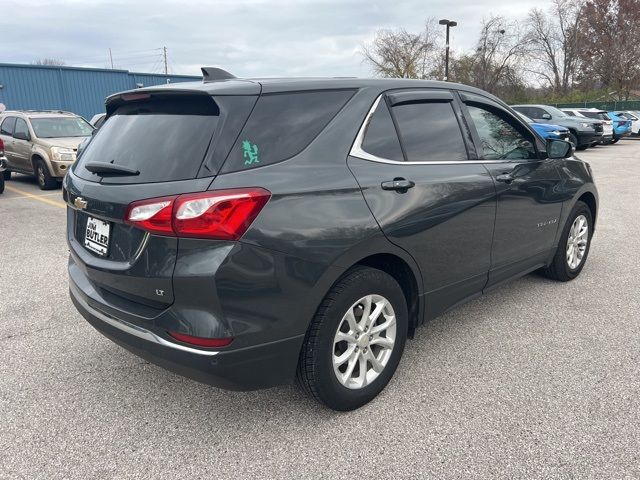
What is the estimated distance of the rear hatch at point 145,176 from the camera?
2238 mm

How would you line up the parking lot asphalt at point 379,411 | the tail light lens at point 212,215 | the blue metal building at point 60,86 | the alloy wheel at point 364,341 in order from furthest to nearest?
the blue metal building at point 60,86, the alloy wheel at point 364,341, the parking lot asphalt at point 379,411, the tail light lens at point 212,215

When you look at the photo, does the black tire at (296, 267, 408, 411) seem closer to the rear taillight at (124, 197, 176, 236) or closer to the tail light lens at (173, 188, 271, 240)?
the tail light lens at (173, 188, 271, 240)

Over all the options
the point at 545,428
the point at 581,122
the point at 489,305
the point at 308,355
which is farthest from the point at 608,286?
the point at 581,122

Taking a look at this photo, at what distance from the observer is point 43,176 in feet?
36.2

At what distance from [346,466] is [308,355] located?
0.53m

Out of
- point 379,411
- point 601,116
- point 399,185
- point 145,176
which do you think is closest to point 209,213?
point 145,176

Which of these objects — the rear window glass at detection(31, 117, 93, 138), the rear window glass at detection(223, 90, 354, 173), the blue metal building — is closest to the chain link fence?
the blue metal building

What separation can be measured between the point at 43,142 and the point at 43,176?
73 centimetres

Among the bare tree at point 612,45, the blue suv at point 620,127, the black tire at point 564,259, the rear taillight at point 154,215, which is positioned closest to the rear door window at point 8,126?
the rear taillight at point 154,215

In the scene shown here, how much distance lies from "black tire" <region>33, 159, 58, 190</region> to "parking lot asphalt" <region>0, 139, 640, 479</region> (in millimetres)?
7748

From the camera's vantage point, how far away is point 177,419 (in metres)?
2.71

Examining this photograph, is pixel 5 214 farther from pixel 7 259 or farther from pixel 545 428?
pixel 545 428

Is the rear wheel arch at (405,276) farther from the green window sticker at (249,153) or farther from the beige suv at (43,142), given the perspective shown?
the beige suv at (43,142)

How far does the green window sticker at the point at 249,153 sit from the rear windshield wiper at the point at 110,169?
54 cm
